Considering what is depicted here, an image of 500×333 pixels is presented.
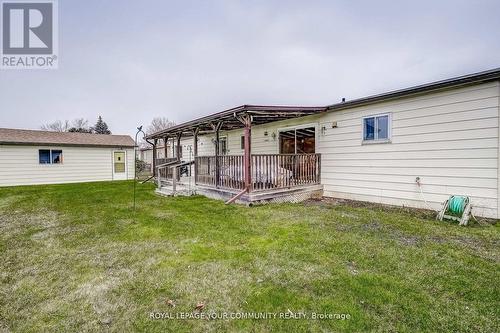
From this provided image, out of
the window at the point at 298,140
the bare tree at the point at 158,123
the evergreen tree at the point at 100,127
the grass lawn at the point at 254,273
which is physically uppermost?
the bare tree at the point at 158,123

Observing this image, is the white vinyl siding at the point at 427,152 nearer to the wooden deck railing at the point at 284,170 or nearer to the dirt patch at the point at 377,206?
the dirt patch at the point at 377,206

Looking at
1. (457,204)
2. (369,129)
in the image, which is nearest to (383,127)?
(369,129)

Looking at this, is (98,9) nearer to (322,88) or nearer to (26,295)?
(26,295)

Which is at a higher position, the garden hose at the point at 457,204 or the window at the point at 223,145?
the window at the point at 223,145

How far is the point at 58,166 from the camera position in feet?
49.9

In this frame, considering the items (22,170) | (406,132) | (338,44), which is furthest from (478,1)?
(22,170)

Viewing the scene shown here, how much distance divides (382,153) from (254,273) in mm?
5516

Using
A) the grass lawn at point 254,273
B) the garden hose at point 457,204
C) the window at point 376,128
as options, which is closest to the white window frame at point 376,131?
the window at point 376,128

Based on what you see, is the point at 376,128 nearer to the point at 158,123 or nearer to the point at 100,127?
the point at 100,127

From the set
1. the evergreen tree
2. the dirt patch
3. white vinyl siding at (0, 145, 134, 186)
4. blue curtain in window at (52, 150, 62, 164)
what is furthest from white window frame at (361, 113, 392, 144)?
the evergreen tree

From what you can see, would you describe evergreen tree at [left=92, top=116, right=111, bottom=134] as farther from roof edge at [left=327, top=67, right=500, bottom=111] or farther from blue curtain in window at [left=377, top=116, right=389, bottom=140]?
blue curtain in window at [left=377, top=116, right=389, bottom=140]

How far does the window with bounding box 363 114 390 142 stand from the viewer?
6.88 meters

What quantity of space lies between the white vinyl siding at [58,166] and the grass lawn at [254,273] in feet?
38.5

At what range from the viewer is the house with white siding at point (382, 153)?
5.29 metres
